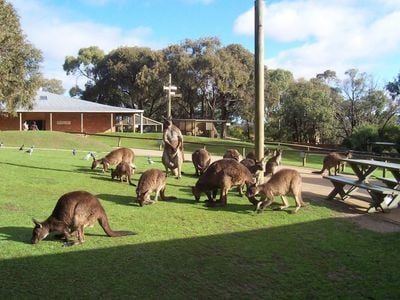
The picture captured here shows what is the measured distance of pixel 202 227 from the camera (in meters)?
8.41

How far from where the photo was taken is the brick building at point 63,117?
46969mm

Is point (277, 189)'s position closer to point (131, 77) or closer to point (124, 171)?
point (124, 171)

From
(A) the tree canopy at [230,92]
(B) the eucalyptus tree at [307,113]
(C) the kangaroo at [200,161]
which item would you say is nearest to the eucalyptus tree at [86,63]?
(A) the tree canopy at [230,92]

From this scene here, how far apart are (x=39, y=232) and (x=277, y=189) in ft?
16.8

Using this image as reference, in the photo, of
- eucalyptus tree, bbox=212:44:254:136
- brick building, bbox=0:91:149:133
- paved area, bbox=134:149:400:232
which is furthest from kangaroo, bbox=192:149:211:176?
eucalyptus tree, bbox=212:44:254:136

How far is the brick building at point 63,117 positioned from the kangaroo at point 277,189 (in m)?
39.9

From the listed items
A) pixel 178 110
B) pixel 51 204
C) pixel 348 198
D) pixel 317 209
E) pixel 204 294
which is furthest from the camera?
pixel 178 110

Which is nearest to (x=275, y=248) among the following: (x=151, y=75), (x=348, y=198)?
(x=348, y=198)

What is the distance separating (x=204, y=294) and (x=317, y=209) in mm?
5861

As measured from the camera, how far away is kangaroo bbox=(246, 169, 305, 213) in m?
9.84

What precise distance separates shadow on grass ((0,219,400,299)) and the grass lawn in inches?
0.5

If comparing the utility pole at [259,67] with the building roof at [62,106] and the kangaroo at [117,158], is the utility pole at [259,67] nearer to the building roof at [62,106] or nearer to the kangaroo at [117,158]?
the kangaroo at [117,158]

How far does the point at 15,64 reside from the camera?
3041cm

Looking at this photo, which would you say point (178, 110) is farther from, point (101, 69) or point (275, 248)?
point (275, 248)
